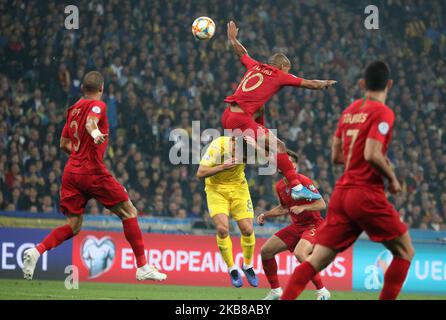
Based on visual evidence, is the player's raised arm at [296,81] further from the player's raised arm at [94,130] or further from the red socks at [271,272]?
the player's raised arm at [94,130]

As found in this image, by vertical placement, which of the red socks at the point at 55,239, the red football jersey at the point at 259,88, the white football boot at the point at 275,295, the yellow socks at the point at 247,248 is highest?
the red football jersey at the point at 259,88

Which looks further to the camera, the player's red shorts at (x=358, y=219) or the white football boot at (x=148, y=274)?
the white football boot at (x=148, y=274)

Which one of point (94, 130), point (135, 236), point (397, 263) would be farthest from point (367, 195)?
point (135, 236)

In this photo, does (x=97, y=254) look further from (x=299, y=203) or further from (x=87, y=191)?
(x=87, y=191)

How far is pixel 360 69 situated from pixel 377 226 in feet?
53.3

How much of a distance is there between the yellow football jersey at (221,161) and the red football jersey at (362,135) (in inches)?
169

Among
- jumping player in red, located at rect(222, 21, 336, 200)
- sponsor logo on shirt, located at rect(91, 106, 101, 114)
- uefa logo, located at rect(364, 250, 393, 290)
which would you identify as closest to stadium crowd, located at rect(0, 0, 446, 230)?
uefa logo, located at rect(364, 250, 393, 290)

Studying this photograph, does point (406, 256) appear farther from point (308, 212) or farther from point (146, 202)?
point (146, 202)

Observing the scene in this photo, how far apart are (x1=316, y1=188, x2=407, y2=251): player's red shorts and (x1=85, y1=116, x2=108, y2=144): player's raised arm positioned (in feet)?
10.2

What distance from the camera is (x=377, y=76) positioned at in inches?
332

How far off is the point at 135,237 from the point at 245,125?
7.76ft

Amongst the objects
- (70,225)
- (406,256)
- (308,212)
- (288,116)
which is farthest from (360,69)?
(406,256)

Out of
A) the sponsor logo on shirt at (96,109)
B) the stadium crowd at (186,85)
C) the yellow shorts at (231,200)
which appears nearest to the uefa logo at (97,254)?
the stadium crowd at (186,85)

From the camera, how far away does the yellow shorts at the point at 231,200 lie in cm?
1286
